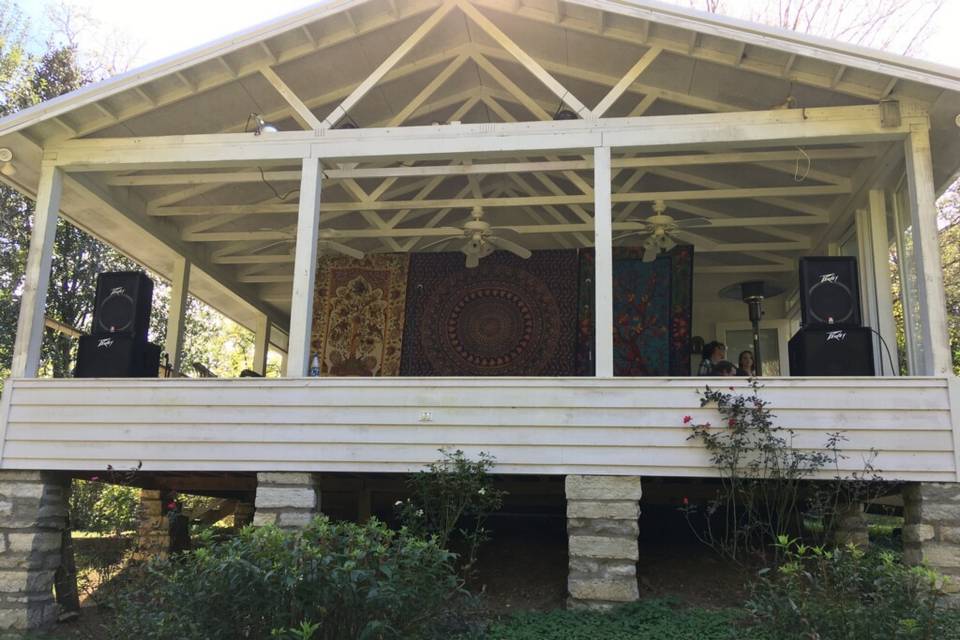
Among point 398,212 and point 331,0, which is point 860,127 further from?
point 398,212

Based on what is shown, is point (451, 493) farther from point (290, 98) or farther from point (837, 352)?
point (290, 98)

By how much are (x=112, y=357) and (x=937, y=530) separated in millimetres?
6288

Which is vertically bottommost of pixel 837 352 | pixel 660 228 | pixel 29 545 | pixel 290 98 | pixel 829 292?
pixel 29 545

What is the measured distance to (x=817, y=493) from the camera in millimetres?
5520

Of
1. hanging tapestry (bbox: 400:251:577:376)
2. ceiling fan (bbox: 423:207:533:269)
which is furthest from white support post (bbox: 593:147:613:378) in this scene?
hanging tapestry (bbox: 400:251:577:376)

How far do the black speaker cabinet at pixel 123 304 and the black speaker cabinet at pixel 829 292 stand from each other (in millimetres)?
5308

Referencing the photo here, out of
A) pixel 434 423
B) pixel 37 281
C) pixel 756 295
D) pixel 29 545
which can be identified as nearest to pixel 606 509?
pixel 434 423

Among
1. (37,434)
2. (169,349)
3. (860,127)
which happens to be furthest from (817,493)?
(169,349)

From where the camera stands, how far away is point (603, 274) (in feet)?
20.3

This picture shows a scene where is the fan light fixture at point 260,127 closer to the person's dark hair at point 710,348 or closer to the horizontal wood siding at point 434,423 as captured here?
the horizontal wood siding at point 434,423

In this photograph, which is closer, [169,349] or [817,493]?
[817,493]

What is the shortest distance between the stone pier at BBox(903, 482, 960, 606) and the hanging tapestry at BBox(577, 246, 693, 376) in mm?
3335

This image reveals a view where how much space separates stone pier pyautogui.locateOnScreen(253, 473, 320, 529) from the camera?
613cm

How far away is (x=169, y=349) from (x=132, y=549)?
111 inches
